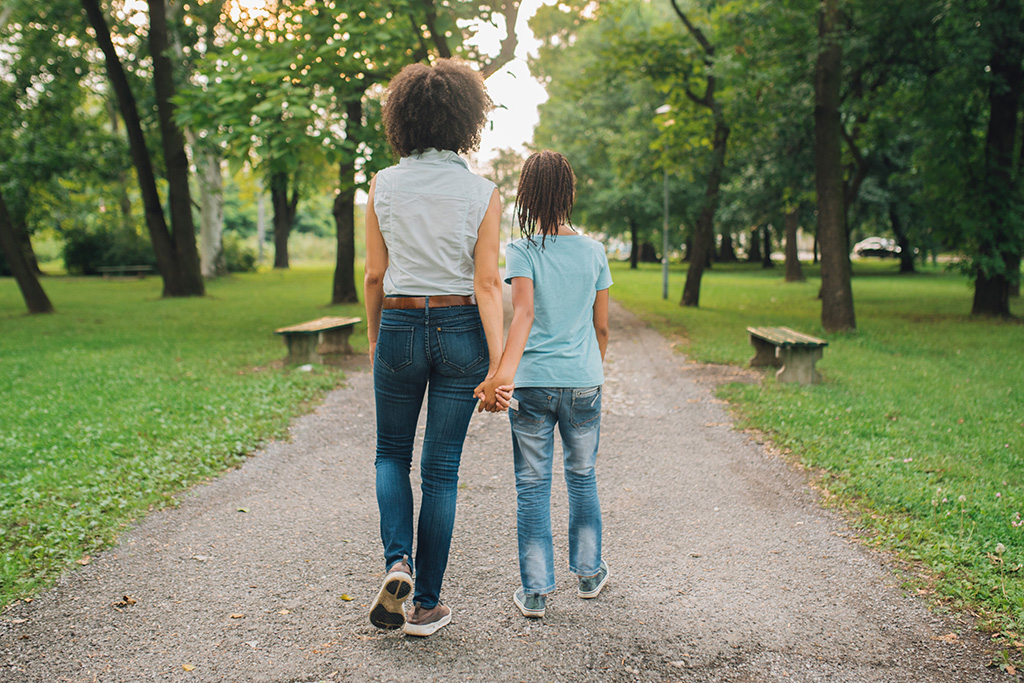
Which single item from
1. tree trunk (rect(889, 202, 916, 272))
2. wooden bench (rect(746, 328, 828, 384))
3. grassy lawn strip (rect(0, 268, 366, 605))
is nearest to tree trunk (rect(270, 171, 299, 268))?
grassy lawn strip (rect(0, 268, 366, 605))

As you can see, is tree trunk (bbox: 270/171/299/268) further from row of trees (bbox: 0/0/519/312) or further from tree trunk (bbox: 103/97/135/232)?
tree trunk (bbox: 103/97/135/232)

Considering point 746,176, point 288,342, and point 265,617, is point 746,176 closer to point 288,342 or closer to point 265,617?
point 288,342

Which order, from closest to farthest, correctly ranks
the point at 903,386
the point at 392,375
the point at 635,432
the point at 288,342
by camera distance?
the point at 392,375 < the point at 635,432 < the point at 903,386 < the point at 288,342

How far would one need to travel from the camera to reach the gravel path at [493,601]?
2754mm

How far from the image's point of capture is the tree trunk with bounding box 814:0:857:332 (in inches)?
453

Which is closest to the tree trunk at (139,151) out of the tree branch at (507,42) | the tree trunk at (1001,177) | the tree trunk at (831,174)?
the tree branch at (507,42)

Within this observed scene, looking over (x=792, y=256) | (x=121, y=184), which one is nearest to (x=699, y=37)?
(x=792, y=256)

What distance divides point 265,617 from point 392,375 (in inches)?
50.7

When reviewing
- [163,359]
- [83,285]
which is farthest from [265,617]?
[83,285]

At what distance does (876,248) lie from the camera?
52.8 m

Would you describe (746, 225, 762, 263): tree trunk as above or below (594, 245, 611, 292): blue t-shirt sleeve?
above

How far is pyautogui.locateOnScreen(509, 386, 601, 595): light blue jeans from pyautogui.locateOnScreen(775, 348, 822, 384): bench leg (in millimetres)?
5387

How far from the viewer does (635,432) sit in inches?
249

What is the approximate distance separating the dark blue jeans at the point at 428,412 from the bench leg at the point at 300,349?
6.67 m
